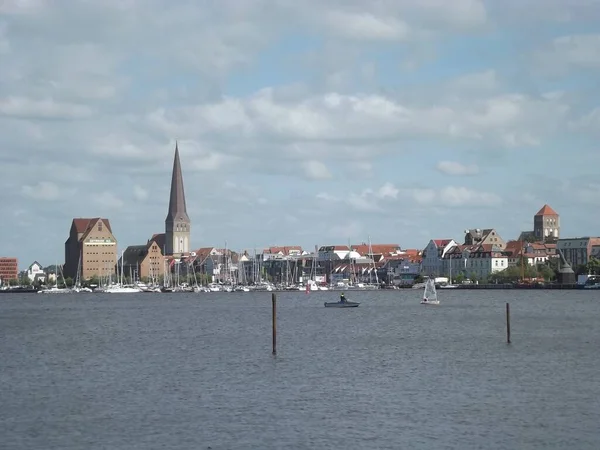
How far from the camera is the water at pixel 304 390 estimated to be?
3003 centimetres

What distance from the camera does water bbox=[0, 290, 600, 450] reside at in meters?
30.0

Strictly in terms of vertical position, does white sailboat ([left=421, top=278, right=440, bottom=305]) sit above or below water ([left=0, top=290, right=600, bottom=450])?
above

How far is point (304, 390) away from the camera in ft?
128

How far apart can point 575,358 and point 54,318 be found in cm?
6214

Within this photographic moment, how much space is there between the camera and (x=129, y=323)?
87.6 meters

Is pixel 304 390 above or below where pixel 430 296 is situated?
below

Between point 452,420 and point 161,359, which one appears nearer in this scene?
point 452,420

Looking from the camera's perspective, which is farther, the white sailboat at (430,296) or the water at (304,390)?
the white sailboat at (430,296)

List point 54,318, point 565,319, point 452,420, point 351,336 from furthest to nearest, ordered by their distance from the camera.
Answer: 1. point 54,318
2. point 565,319
3. point 351,336
4. point 452,420

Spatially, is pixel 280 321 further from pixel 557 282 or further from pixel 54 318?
pixel 557 282

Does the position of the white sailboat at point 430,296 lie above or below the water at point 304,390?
above

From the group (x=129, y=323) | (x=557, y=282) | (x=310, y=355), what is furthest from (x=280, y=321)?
(x=557, y=282)

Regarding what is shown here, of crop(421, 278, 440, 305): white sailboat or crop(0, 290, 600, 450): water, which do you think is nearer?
crop(0, 290, 600, 450): water

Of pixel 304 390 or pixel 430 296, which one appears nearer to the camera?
pixel 304 390
